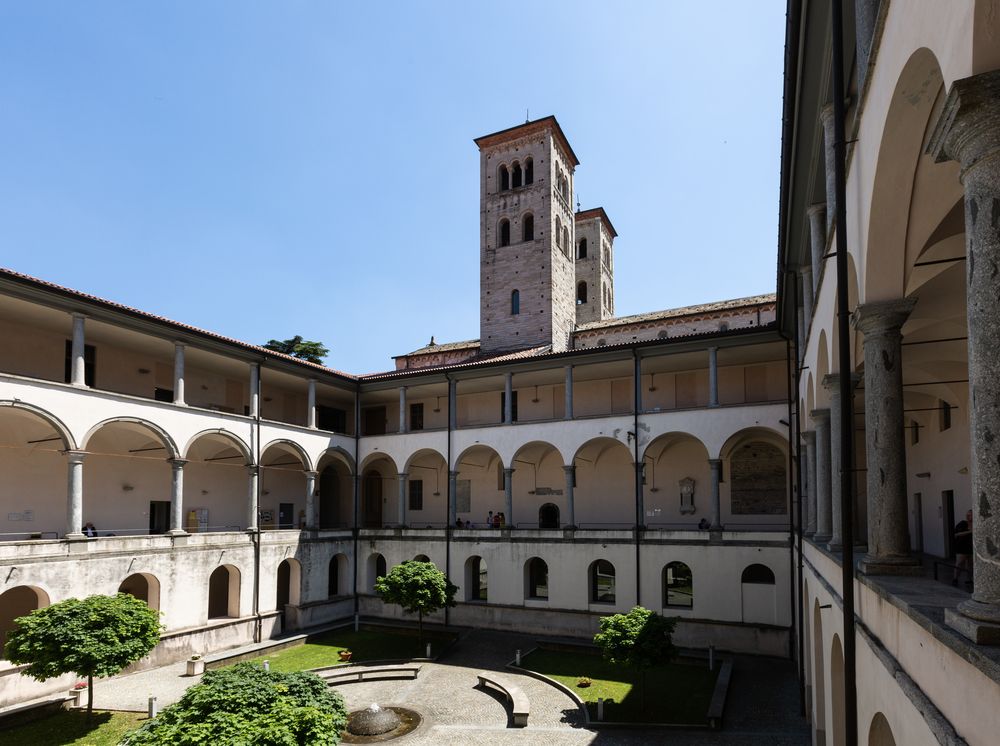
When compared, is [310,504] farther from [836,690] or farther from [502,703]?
[836,690]

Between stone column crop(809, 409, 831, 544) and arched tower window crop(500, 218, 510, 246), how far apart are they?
27.0m

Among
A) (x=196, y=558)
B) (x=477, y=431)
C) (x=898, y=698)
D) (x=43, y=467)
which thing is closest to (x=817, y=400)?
(x=898, y=698)

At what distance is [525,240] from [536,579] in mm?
17838

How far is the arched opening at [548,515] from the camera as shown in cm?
3069

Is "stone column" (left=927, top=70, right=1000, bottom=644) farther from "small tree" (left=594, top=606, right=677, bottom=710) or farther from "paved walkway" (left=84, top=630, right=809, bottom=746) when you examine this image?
"small tree" (left=594, top=606, right=677, bottom=710)

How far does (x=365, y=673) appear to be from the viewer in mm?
20594

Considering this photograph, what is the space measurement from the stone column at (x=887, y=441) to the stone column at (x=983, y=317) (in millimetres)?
3098

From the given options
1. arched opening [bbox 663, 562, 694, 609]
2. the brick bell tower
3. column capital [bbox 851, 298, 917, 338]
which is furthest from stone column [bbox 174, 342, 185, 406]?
column capital [bbox 851, 298, 917, 338]

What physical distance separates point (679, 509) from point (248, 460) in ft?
55.5

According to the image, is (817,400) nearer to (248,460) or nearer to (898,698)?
(898,698)

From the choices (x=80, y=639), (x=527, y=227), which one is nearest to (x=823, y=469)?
(x=80, y=639)

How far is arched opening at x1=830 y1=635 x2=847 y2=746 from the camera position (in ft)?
27.4

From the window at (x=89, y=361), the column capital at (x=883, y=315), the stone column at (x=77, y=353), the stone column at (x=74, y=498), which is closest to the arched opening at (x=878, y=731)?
the column capital at (x=883, y=315)

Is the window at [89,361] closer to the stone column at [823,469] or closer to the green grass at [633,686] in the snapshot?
the green grass at [633,686]
